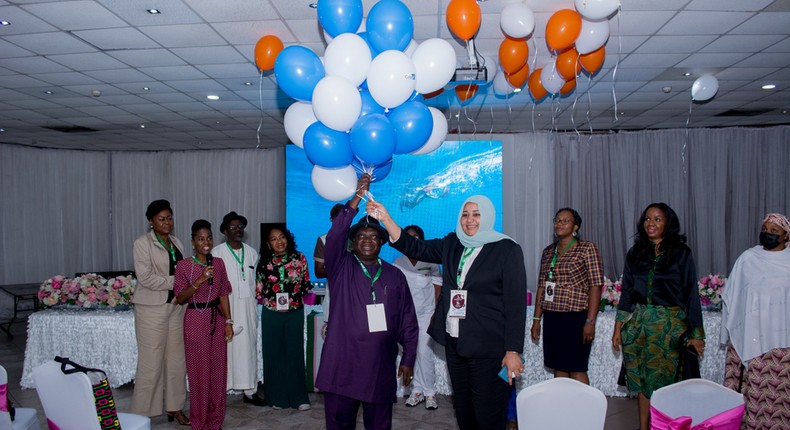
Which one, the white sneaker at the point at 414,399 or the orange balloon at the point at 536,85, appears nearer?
the white sneaker at the point at 414,399

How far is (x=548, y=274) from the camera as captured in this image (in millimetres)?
3707

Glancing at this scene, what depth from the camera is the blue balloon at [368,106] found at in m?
2.87

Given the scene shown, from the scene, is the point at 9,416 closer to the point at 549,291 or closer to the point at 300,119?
the point at 300,119


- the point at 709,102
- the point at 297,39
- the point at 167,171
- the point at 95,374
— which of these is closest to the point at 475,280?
the point at 95,374

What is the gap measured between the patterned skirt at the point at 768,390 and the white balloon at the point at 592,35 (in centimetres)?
224

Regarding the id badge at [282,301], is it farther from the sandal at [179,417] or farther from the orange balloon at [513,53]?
the orange balloon at [513,53]

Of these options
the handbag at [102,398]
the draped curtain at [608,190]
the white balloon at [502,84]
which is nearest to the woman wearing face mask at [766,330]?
the white balloon at [502,84]

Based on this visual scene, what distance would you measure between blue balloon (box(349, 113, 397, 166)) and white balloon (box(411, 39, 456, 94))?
0.46 metres

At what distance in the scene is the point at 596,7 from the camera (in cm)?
319

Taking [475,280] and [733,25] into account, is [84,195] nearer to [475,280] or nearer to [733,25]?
[475,280]

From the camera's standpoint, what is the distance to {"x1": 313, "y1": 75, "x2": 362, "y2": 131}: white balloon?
2609 millimetres

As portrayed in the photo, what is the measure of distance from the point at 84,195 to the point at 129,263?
1586 mm

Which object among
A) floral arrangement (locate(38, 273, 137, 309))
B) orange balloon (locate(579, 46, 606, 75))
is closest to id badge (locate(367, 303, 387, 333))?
orange balloon (locate(579, 46, 606, 75))

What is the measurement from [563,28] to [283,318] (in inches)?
114
